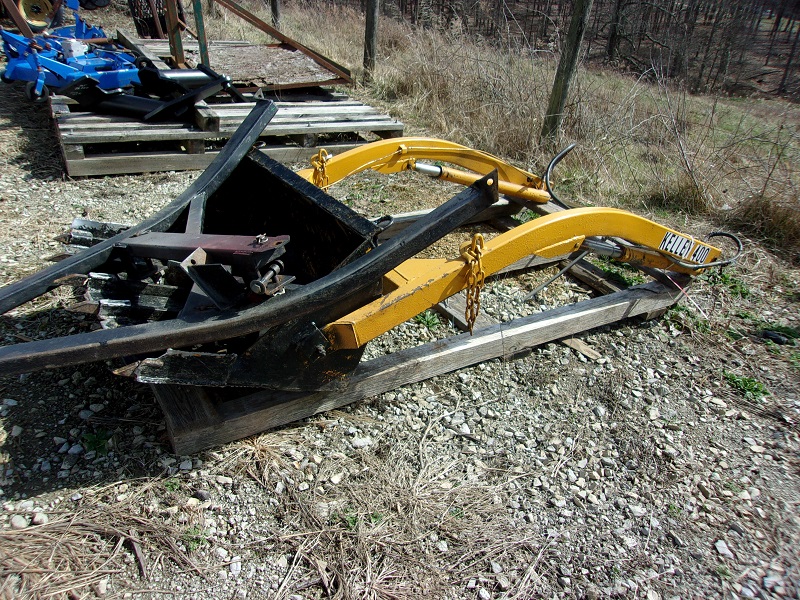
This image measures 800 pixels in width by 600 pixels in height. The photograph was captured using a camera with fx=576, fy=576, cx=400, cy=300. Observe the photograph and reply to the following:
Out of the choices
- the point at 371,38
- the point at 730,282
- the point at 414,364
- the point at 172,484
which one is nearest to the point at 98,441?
the point at 172,484

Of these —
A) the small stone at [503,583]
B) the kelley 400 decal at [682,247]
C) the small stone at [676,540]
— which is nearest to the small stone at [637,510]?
the small stone at [676,540]

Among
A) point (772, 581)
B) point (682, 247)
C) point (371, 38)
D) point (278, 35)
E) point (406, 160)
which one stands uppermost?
point (278, 35)

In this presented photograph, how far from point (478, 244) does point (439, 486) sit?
0.98m

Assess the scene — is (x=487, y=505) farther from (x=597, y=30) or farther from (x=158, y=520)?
(x=597, y=30)

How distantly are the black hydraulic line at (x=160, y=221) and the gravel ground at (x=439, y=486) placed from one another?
2.02 feet

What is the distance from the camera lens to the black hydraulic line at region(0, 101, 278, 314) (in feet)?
6.89

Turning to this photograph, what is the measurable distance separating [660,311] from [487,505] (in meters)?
1.88

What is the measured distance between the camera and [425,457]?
2457mm

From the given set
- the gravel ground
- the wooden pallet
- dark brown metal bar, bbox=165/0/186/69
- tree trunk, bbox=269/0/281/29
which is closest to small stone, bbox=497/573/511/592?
the gravel ground

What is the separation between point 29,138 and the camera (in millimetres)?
5406

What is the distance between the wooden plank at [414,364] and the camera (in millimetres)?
2314

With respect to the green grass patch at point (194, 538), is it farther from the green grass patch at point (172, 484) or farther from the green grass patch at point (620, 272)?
the green grass patch at point (620, 272)

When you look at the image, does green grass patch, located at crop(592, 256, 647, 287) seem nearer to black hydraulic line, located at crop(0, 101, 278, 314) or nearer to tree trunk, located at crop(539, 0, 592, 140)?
tree trunk, located at crop(539, 0, 592, 140)

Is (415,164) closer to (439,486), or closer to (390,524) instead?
(439,486)
